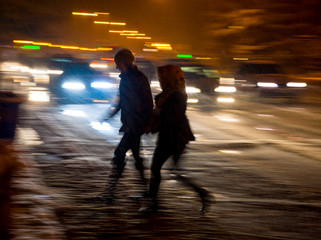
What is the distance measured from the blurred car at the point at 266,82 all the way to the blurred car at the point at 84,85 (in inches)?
253

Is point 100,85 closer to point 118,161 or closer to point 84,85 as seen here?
point 84,85

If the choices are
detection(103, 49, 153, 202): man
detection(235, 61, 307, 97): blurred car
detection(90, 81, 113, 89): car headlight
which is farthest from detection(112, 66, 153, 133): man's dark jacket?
detection(235, 61, 307, 97): blurred car

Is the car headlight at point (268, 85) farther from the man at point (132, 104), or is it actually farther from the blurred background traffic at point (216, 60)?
the man at point (132, 104)

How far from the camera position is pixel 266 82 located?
24.2 meters

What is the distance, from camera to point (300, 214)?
258 inches

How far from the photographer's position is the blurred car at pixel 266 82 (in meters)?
23.9

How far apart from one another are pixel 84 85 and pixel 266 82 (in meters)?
8.26

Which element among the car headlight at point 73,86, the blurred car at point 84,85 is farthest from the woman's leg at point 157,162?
the car headlight at point 73,86

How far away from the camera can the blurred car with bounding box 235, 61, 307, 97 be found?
941 inches

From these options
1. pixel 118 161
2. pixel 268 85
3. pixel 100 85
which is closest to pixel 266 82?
pixel 268 85

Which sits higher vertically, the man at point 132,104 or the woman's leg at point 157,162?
the man at point 132,104

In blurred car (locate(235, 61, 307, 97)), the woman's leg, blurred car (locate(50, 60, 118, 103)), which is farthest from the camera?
blurred car (locate(235, 61, 307, 97))

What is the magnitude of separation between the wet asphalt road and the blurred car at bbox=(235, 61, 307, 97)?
9.99m

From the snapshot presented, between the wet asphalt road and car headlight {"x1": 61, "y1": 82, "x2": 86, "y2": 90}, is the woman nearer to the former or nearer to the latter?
Answer: the wet asphalt road
